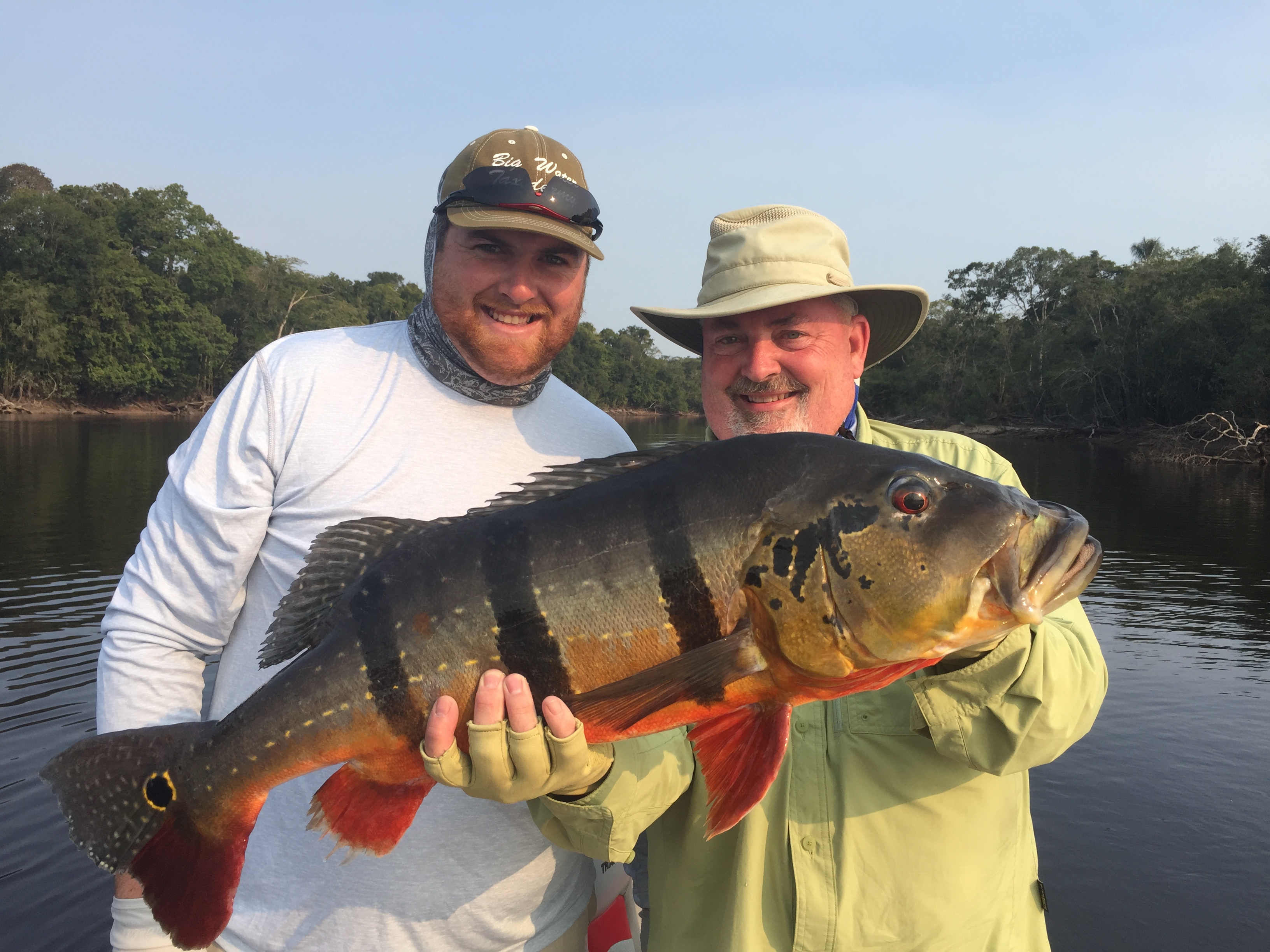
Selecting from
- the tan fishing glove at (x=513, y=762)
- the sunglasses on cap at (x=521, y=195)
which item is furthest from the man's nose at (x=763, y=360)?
the tan fishing glove at (x=513, y=762)

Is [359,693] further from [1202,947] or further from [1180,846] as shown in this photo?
[1180,846]

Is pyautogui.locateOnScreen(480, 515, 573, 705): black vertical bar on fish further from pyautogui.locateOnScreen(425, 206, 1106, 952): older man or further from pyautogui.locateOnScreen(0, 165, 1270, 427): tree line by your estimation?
pyautogui.locateOnScreen(0, 165, 1270, 427): tree line

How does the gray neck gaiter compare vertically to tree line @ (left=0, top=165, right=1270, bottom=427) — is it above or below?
below

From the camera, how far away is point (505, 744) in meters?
2.27

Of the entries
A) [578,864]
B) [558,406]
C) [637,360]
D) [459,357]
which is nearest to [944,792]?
[578,864]

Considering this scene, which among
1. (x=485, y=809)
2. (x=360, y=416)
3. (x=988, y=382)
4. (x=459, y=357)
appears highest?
(x=988, y=382)

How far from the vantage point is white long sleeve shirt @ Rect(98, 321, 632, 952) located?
2914 millimetres

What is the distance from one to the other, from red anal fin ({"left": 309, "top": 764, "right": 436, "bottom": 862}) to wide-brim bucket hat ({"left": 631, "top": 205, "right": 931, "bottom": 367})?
2.13 metres

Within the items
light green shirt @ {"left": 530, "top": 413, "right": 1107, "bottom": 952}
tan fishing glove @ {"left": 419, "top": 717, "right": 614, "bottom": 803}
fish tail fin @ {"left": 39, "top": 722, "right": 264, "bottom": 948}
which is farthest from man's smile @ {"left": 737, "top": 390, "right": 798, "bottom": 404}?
fish tail fin @ {"left": 39, "top": 722, "right": 264, "bottom": 948}

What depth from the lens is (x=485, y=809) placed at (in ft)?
9.98

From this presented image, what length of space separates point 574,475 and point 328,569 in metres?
0.86

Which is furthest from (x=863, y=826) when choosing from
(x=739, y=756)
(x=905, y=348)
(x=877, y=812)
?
(x=905, y=348)

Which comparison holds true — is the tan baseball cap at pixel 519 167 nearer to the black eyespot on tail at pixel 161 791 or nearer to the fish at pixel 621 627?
the fish at pixel 621 627

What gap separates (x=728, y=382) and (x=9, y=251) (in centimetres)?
7860
